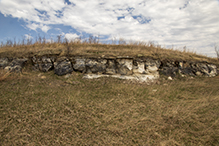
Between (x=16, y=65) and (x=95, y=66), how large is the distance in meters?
5.80

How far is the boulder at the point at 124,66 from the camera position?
29.8 feet

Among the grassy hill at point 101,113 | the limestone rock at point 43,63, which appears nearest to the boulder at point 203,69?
the grassy hill at point 101,113

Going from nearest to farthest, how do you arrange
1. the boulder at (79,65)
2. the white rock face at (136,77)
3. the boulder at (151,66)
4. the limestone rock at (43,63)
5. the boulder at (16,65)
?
1. the white rock face at (136,77)
2. the boulder at (16,65)
3. the boulder at (79,65)
4. the limestone rock at (43,63)
5. the boulder at (151,66)

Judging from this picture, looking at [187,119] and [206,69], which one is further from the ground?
[206,69]

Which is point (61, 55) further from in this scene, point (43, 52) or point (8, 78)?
point (8, 78)

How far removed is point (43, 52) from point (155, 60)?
902cm

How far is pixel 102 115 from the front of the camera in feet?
15.6

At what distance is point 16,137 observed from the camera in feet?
12.1

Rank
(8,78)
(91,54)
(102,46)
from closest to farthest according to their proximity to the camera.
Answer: (8,78)
(91,54)
(102,46)

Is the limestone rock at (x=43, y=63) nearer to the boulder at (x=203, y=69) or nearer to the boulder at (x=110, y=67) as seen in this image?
the boulder at (x=110, y=67)

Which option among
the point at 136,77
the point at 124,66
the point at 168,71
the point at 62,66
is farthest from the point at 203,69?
the point at 62,66

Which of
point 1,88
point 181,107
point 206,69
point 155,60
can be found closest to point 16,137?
point 1,88

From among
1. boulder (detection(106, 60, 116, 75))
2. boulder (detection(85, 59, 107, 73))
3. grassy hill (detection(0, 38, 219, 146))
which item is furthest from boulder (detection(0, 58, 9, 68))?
boulder (detection(106, 60, 116, 75))

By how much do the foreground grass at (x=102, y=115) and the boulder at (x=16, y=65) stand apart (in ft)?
5.25
